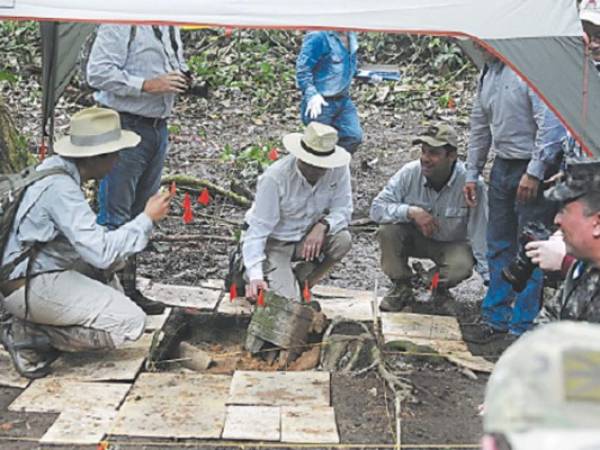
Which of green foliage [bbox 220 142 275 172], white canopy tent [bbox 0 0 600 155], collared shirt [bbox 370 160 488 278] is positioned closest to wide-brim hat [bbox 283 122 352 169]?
collared shirt [bbox 370 160 488 278]

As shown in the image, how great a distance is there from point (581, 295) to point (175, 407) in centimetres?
206

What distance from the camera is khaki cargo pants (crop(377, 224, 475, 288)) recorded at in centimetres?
612

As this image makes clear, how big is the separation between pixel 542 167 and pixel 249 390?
6.63 ft

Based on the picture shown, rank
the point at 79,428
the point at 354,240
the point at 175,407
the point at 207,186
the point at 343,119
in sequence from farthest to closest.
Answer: the point at 207,186 < the point at 354,240 < the point at 343,119 < the point at 175,407 < the point at 79,428

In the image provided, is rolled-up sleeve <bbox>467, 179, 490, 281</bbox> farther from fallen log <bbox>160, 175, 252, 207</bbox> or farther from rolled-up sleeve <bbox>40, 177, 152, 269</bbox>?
fallen log <bbox>160, 175, 252, 207</bbox>

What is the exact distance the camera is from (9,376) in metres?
4.90

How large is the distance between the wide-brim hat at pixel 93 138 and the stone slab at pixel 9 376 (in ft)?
Answer: 3.76

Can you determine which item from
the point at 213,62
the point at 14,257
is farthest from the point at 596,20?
the point at 213,62

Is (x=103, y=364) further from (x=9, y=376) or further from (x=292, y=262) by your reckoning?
(x=292, y=262)

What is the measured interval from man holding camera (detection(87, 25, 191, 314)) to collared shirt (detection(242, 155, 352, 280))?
0.77 m

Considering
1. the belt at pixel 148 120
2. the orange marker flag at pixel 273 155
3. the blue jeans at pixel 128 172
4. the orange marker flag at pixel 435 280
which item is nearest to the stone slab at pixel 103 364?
the blue jeans at pixel 128 172

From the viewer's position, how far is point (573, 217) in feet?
10.8

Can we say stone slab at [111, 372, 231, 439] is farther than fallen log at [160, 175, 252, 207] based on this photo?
No

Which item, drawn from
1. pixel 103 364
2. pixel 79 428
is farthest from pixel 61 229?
pixel 79 428
